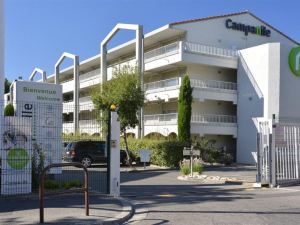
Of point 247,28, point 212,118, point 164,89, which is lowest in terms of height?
point 212,118

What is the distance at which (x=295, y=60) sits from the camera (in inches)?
1345

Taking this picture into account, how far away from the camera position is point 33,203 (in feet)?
38.7

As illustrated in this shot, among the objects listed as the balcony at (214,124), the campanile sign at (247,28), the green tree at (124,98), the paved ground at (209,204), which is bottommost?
the paved ground at (209,204)

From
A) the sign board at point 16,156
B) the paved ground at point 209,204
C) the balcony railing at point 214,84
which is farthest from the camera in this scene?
the balcony railing at point 214,84

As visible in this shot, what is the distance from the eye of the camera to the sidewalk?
938cm

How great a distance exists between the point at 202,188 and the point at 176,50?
1923 centimetres

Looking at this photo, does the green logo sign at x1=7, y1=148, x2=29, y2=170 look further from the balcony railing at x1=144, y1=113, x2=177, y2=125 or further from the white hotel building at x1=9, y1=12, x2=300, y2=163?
the balcony railing at x1=144, y1=113, x2=177, y2=125

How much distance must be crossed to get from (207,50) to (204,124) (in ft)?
20.1

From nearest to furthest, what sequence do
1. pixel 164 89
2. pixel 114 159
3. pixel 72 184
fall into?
1. pixel 114 159
2. pixel 72 184
3. pixel 164 89

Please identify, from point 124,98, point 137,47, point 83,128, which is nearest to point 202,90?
point 137,47

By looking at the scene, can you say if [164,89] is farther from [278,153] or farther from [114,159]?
[114,159]

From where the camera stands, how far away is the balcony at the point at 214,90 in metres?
34.6

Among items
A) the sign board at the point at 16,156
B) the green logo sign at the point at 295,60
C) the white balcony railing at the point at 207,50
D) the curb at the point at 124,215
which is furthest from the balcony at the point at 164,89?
the curb at the point at 124,215

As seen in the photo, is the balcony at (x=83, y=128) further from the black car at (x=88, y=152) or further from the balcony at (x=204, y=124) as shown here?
the balcony at (x=204, y=124)
